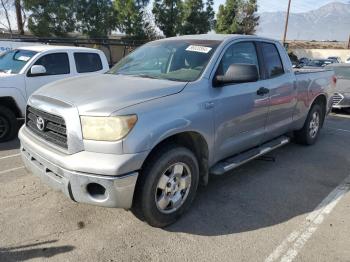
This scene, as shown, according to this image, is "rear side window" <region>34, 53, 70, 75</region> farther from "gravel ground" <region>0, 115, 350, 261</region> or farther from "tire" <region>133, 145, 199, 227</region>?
"tire" <region>133, 145, 199, 227</region>

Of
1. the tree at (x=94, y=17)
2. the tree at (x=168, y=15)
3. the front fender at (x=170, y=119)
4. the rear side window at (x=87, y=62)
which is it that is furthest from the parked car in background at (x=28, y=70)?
the tree at (x=168, y=15)

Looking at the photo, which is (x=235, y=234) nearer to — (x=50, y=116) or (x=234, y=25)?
(x=50, y=116)

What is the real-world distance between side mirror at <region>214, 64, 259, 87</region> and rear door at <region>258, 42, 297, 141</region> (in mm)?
877

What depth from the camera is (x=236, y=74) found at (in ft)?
12.7

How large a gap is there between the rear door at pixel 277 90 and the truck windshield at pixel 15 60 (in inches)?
184

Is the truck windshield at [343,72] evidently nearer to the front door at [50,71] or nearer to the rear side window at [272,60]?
the rear side window at [272,60]

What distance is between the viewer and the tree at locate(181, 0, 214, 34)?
30531mm

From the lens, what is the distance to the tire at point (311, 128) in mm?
6469

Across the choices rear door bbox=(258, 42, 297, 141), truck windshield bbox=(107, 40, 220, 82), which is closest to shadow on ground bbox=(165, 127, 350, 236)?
rear door bbox=(258, 42, 297, 141)

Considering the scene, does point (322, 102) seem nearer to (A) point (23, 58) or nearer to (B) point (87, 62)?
(B) point (87, 62)

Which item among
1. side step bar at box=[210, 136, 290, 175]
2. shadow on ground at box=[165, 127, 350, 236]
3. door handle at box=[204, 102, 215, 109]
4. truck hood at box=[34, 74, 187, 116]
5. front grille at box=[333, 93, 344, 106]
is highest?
truck hood at box=[34, 74, 187, 116]

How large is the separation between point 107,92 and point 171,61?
1.12 meters

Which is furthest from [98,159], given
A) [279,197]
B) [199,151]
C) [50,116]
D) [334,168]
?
[334,168]

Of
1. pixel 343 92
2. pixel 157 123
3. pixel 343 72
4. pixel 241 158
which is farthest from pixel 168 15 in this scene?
pixel 157 123
